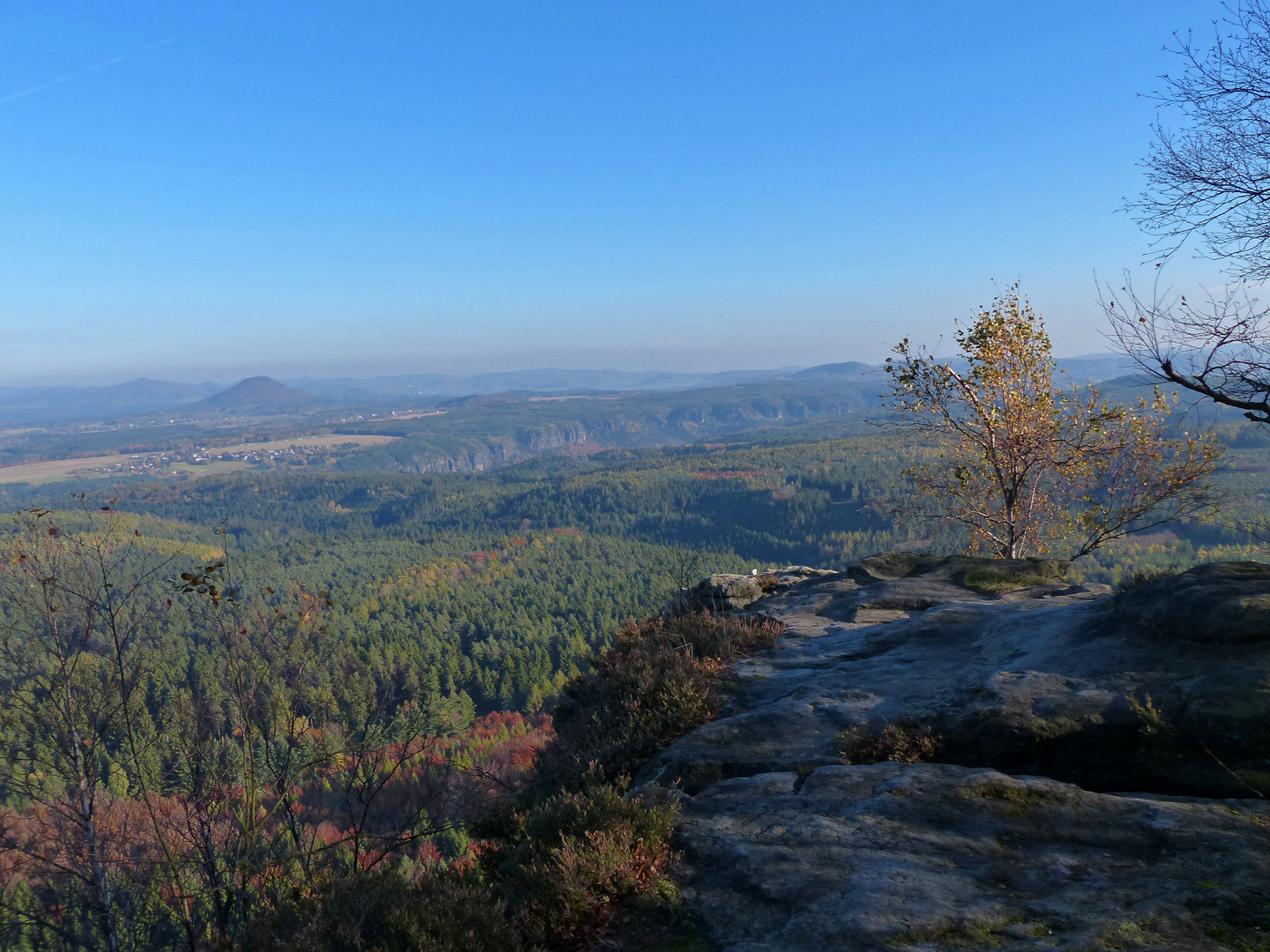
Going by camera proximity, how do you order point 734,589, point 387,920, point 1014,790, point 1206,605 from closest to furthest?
point 387,920, point 1014,790, point 1206,605, point 734,589

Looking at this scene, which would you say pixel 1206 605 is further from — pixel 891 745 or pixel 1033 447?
pixel 1033 447

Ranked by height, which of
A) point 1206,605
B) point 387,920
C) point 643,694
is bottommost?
point 643,694

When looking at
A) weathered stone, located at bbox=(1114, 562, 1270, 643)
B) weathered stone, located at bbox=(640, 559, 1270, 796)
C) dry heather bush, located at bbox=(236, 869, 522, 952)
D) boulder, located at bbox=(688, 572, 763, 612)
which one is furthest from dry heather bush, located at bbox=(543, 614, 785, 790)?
weathered stone, located at bbox=(1114, 562, 1270, 643)

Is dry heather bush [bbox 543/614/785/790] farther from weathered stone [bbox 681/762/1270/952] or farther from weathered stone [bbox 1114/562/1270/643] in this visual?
weathered stone [bbox 1114/562/1270/643]

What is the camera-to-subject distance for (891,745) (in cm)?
748

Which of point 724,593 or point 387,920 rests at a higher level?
point 387,920

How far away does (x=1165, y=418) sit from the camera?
19.2m

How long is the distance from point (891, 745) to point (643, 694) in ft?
12.0

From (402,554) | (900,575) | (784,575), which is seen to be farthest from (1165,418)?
(402,554)

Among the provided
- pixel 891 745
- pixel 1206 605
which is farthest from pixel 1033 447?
pixel 891 745

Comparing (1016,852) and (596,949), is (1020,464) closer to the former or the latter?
(1016,852)

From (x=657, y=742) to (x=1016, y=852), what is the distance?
4.54 meters

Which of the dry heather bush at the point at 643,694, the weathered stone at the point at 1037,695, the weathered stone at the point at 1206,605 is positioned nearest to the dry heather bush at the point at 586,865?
the dry heather bush at the point at 643,694

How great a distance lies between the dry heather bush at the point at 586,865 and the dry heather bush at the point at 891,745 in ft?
8.09
